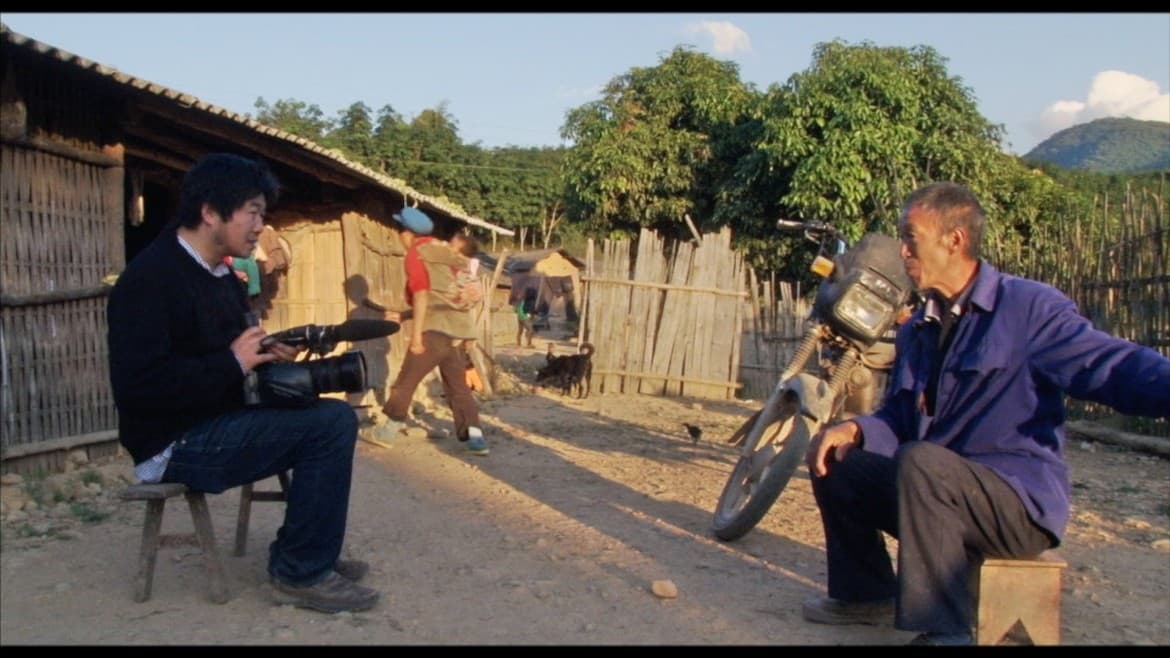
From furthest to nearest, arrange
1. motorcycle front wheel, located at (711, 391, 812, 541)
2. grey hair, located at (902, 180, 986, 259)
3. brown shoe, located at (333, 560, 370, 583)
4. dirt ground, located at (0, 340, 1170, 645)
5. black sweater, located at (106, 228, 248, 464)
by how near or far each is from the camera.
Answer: motorcycle front wheel, located at (711, 391, 812, 541), brown shoe, located at (333, 560, 370, 583), dirt ground, located at (0, 340, 1170, 645), black sweater, located at (106, 228, 248, 464), grey hair, located at (902, 180, 986, 259)

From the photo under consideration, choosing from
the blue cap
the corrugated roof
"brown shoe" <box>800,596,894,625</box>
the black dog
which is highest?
the corrugated roof

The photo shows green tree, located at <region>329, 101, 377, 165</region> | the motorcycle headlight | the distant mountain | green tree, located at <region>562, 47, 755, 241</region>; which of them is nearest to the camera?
the motorcycle headlight

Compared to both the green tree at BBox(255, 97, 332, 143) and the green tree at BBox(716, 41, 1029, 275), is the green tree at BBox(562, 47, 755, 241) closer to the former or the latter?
the green tree at BBox(716, 41, 1029, 275)

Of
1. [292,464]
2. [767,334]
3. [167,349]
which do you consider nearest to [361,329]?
[292,464]

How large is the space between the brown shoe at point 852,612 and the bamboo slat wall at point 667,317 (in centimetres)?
871

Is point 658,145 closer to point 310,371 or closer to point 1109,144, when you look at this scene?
point 310,371

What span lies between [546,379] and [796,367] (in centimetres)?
734

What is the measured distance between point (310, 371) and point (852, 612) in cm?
213

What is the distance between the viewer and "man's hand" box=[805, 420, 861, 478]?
11.2 ft

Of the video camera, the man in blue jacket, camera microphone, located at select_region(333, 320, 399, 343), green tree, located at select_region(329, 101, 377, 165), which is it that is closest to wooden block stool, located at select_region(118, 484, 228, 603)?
the video camera

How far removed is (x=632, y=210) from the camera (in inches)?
858

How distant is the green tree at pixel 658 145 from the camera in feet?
69.7

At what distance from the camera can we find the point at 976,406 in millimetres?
3051

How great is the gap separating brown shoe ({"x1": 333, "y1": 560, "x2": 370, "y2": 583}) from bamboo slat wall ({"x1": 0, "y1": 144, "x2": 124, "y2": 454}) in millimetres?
3136
